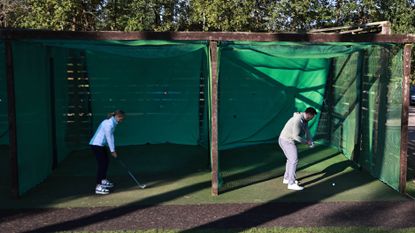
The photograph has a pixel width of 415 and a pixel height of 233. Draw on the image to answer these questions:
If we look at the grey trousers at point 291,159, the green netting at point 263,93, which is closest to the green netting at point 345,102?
the green netting at point 263,93

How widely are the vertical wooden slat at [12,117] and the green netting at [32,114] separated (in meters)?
0.16

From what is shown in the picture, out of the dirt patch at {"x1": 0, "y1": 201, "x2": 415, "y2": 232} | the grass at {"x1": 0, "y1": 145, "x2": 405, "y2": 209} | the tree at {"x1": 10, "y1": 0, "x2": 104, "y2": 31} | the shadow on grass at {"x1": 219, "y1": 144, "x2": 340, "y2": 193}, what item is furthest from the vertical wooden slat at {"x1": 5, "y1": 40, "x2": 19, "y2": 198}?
the tree at {"x1": 10, "y1": 0, "x2": 104, "y2": 31}

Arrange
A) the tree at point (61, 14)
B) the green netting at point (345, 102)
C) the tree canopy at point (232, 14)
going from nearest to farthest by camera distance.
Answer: the green netting at point (345, 102)
the tree at point (61, 14)
the tree canopy at point (232, 14)

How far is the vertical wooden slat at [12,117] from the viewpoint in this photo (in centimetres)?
779

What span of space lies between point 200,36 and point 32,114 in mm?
3255

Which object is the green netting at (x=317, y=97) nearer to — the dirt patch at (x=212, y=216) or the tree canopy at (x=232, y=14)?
the dirt patch at (x=212, y=216)

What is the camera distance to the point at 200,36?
314 inches

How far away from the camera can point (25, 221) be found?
6.76m

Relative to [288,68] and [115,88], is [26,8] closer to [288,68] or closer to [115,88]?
[115,88]

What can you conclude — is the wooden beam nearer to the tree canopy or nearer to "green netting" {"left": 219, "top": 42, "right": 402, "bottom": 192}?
"green netting" {"left": 219, "top": 42, "right": 402, "bottom": 192}

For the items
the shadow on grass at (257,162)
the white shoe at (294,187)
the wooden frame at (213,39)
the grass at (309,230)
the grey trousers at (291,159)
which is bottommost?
the shadow on grass at (257,162)

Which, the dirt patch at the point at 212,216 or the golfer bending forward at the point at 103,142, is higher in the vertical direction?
the golfer bending forward at the point at 103,142

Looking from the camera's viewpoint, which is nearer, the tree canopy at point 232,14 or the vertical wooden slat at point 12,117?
the vertical wooden slat at point 12,117

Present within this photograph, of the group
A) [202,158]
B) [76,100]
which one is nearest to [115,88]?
[76,100]
